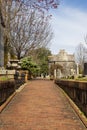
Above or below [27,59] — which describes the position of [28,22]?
above

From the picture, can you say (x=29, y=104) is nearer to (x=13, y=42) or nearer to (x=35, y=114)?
(x=35, y=114)

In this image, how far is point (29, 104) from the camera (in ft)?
47.6

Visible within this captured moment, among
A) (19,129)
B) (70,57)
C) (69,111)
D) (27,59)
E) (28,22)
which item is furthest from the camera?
(70,57)

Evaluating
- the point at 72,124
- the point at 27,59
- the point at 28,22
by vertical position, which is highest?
the point at 28,22

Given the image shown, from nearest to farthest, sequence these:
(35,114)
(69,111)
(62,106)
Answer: (35,114) → (69,111) → (62,106)

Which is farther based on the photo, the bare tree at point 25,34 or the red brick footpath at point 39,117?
the bare tree at point 25,34

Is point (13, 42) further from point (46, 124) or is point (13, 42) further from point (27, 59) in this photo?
point (46, 124)

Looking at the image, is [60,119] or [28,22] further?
[28,22]

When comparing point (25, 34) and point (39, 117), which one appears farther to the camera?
point (25, 34)

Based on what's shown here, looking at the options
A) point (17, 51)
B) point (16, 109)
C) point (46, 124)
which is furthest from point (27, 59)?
point (46, 124)

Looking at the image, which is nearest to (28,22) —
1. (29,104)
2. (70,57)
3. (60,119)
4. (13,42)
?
(13,42)

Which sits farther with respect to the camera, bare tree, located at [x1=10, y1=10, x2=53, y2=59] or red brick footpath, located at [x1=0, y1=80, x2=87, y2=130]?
bare tree, located at [x1=10, y1=10, x2=53, y2=59]

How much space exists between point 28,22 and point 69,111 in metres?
35.5

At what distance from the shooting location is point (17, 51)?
161 ft
